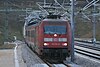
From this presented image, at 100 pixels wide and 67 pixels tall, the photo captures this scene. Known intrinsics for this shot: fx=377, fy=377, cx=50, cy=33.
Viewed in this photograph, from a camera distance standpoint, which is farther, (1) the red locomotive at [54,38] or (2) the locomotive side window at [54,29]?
(2) the locomotive side window at [54,29]

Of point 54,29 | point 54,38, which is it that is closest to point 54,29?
point 54,29

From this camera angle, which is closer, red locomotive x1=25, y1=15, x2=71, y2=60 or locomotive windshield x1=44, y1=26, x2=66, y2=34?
red locomotive x1=25, y1=15, x2=71, y2=60

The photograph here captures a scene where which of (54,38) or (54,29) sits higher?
(54,29)

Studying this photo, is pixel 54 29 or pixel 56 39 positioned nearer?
pixel 56 39

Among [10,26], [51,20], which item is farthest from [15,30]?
[51,20]

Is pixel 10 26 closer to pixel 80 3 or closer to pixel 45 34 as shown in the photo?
pixel 80 3

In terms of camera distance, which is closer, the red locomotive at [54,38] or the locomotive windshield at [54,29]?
the red locomotive at [54,38]

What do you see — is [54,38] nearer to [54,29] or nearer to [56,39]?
[56,39]

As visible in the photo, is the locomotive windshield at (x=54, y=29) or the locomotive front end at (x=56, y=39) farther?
the locomotive windshield at (x=54, y=29)

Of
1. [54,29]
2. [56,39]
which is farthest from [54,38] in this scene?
[54,29]

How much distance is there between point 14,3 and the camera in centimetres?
10156

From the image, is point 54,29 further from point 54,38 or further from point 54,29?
point 54,38

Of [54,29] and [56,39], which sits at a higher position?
[54,29]

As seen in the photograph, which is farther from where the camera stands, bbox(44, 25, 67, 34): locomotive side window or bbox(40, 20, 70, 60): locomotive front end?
bbox(44, 25, 67, 34): locomotive side window
